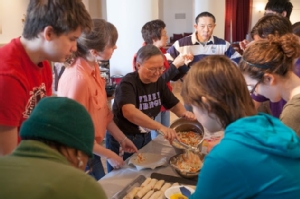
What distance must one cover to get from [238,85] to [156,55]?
962mm

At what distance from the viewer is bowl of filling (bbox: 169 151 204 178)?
1.47m

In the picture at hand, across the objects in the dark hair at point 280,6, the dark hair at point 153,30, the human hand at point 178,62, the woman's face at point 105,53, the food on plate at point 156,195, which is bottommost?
the food on plate at point 156,195

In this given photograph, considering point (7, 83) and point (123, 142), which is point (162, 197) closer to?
point (123, 142)

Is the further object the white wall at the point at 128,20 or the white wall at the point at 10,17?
the white wall at the point at 10,17

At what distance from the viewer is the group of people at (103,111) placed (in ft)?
2.31

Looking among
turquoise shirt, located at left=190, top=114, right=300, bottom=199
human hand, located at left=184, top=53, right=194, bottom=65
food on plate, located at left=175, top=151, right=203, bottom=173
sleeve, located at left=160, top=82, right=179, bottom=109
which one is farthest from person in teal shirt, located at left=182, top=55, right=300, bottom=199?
human hand, located at left=184, top=53, right=194, bottom=65

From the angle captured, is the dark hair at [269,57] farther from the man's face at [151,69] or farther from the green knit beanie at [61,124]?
the green knit beanie at [61,124]

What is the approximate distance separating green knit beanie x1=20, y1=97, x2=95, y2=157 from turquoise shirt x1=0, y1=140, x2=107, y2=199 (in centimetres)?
3

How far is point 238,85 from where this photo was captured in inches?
41.8

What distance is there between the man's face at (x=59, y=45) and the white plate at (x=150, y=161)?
654 mm

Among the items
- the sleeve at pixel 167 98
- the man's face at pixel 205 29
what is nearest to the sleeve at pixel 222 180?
the sleeve at pixel 167 98

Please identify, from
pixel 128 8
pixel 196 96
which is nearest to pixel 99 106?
pixel 196 96

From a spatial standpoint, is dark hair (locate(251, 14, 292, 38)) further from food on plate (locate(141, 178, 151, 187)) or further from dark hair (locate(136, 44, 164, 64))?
food on plate (locate(141, 178, 151, 187))

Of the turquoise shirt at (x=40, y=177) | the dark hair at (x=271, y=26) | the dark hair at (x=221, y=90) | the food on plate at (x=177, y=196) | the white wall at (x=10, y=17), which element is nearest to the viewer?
the turquoise shirt at (x=40, y=177)
